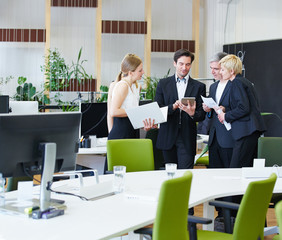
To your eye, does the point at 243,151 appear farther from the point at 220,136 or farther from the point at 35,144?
the point at 35,144

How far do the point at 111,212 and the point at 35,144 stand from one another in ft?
1.89

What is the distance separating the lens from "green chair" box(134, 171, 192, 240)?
2125 millimetres

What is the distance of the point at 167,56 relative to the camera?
12500mm

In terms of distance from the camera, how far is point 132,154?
4.33m

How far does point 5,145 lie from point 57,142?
1.11 feet

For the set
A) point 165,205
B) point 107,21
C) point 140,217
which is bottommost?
point 140,217

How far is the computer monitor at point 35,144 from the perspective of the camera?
265 cm

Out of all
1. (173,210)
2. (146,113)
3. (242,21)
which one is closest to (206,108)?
(146,113)

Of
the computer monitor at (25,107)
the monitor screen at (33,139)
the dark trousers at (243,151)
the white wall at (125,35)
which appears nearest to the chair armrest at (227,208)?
the monitor screen at (33,139)

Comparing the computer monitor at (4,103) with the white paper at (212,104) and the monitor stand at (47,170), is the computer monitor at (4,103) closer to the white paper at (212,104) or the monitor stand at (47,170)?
the white paper at (212,104)

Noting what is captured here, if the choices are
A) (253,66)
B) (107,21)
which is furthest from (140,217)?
(107,21)

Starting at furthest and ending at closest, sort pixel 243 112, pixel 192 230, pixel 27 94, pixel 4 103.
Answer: pixel 27 94, pixel 4 103, pixel 243 112, pixel 192 230

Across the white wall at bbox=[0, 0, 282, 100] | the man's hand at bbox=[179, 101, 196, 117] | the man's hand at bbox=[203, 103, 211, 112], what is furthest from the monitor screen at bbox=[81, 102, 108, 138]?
the white wall at bbox=[0, 0, 282, 100]

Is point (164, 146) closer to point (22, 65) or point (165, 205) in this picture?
point (165, 205)
